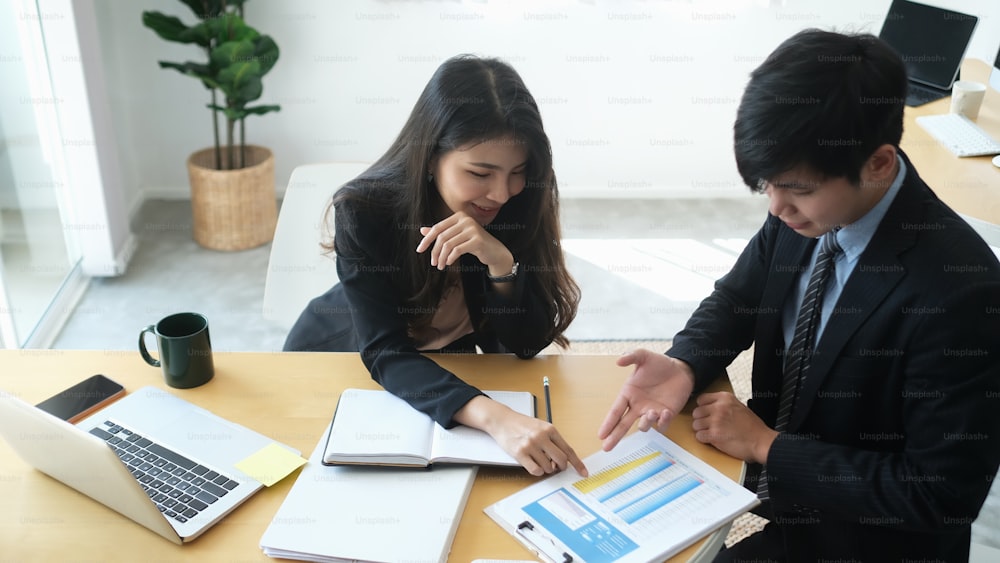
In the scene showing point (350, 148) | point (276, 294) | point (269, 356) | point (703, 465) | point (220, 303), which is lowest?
point (220, 303)

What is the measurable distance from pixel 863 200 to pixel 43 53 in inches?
116

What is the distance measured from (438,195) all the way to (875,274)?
832 mm

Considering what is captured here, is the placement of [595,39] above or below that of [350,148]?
above

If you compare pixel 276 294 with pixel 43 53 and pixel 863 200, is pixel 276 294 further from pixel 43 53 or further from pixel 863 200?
pixel 43 53

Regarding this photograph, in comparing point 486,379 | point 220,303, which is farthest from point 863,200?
point 220,303

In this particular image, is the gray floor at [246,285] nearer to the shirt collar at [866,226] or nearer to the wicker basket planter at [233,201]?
the wicker basket planter at [233,201]

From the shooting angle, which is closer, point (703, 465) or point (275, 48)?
point (703, 465)

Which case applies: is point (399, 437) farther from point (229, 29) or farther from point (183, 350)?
point (229, 29)

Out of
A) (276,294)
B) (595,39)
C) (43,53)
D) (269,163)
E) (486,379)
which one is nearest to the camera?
(486,379)

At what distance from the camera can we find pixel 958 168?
2604 mm

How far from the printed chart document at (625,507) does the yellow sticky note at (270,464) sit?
0.33 meters

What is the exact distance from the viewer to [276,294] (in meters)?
2.19

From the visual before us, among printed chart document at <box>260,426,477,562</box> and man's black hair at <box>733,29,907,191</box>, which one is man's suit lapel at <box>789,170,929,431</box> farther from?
printed chart document at <box>260,426,477,562</box>

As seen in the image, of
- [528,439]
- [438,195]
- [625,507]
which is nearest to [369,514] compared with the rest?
[528,439]
